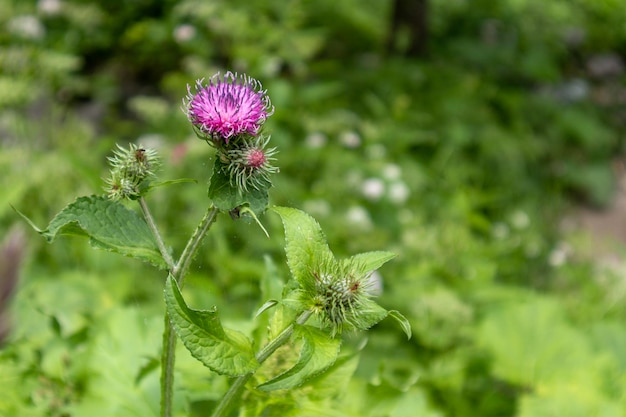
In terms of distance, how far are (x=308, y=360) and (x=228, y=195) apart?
9.2 inches

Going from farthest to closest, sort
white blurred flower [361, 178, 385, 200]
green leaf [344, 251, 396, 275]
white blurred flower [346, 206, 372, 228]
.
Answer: white blurred flower [361, 178, 385, 200] < white blurred flower [346, 206, 372, 228] < green leaf [344, 251, 396, 275]

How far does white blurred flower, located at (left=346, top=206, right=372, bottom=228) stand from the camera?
338 centimetres

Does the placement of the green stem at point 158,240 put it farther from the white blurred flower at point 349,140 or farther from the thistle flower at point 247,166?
the white blurred flower at point 349,140

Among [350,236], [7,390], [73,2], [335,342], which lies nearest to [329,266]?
[335,342]

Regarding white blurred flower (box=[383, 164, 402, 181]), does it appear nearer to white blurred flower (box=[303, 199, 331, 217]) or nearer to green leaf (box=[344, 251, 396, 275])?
white blurred flower (box=[303, 199, 331, 217])

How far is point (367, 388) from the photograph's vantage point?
1.47m

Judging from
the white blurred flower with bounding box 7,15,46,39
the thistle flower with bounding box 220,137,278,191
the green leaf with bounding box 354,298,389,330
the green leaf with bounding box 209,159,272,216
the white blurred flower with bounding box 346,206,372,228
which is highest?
the white blurred flower with bounding box 7,15,46,39

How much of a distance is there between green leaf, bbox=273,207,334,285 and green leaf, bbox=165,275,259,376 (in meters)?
0.12

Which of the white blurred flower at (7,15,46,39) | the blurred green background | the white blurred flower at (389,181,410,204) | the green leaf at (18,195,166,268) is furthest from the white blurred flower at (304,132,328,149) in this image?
the green leaf at (18,195,166,268)

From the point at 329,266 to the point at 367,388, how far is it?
60cm

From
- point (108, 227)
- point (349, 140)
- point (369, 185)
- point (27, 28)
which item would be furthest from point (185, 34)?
point (108, 227)

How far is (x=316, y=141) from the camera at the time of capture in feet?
13.1

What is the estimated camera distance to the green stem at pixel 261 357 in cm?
94

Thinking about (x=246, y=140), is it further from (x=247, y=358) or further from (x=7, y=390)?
(x=7, y=390)
